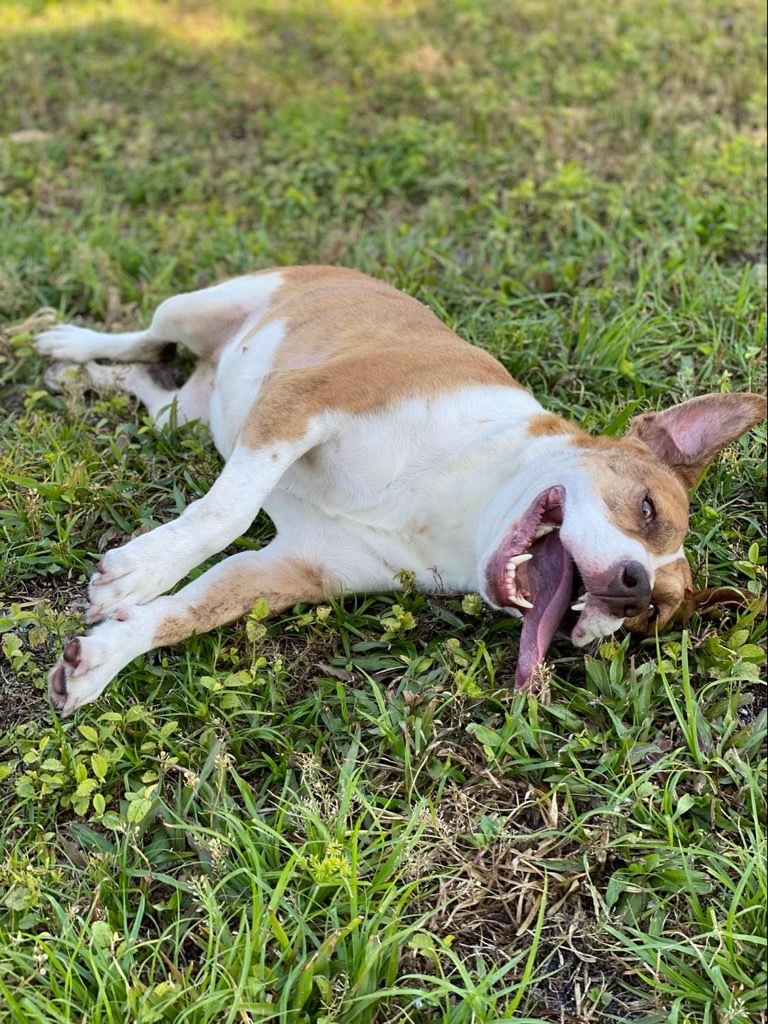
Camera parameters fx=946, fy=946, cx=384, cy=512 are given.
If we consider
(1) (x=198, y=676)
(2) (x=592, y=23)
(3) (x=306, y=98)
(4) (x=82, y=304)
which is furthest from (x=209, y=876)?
(2) (x=592, y=23)

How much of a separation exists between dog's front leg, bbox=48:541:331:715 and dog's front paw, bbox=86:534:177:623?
5cm

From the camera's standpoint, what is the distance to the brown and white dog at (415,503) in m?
3.19

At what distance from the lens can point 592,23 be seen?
8094 millimetres

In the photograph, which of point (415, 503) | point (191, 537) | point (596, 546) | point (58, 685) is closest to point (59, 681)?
point (58, 685)

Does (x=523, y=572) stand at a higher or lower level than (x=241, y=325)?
lower

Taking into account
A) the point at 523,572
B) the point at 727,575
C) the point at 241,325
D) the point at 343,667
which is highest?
the point at 241,325

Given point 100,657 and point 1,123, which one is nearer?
point 100,657

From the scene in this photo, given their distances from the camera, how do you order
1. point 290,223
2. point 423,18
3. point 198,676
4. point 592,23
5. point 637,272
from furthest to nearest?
point 423,18
point 592,23
point 290,223
point 637,272
point 198,676

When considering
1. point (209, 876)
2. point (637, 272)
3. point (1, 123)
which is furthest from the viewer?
point (1, 123)

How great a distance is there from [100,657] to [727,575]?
2.46 metres

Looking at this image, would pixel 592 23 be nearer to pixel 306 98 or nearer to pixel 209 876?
pixel 306 98

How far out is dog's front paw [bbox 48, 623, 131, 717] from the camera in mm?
3039

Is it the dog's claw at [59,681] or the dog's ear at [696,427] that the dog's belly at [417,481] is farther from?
the dog's claw at [59,681]

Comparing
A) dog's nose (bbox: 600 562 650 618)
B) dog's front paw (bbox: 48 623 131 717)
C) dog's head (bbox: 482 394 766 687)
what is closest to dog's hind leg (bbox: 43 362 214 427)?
dog's front paw (bbox: 48 623 131 717)
